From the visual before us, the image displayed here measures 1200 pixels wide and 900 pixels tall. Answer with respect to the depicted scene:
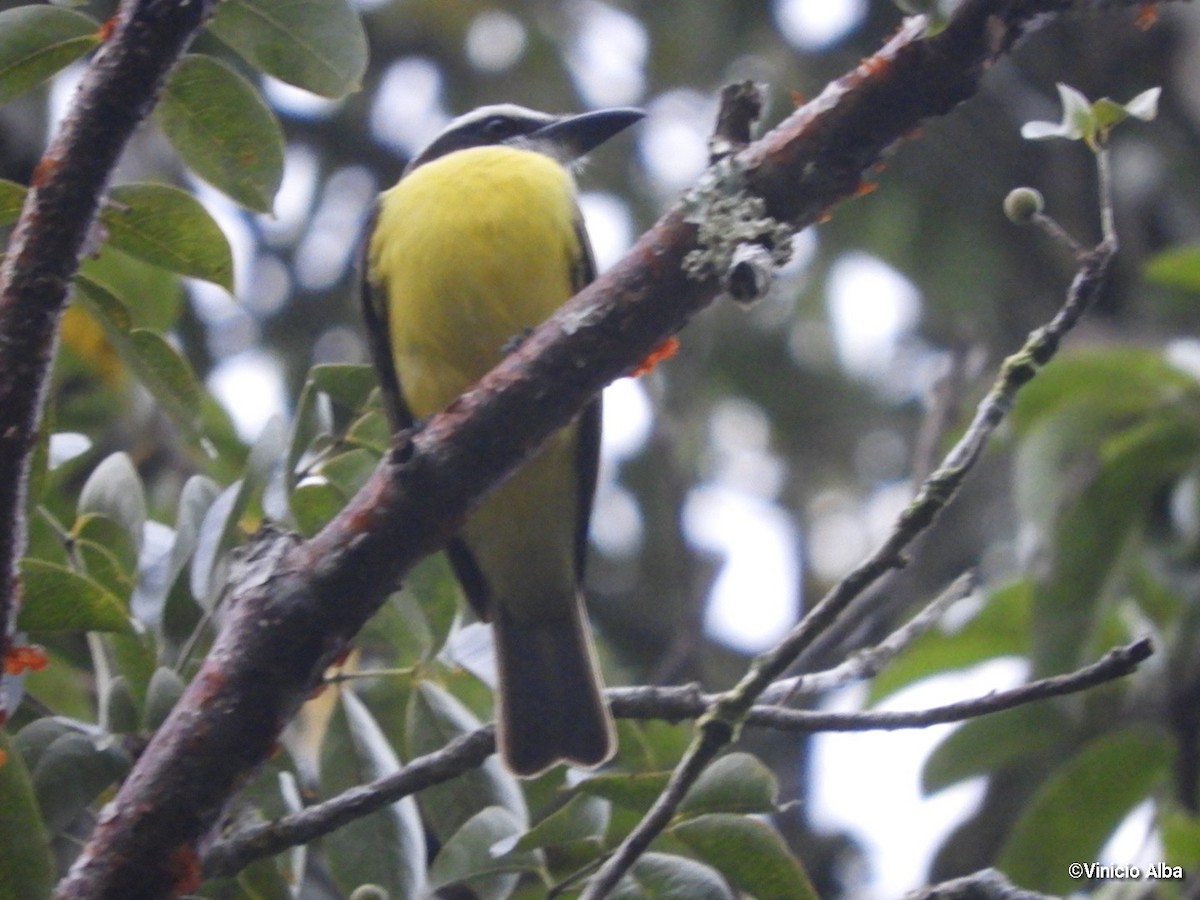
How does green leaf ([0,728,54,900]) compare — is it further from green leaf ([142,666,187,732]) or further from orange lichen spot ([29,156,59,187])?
orange lichen spot ([29,156,59,187])

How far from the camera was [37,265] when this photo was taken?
1.92 metres

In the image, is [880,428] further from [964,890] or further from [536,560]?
[964,890]

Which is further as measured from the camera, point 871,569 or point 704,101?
point 704,101

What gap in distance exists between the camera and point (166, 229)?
2.46 meters

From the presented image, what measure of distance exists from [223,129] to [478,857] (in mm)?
1119

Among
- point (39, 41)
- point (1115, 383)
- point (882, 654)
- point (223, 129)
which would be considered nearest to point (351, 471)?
point (223, 129)

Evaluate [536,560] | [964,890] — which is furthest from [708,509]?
[964,890]

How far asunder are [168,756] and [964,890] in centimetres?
98

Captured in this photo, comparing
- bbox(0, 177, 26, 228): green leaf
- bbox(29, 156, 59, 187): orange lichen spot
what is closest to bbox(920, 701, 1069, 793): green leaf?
bbox(0, 177, 26, 228): green leaf

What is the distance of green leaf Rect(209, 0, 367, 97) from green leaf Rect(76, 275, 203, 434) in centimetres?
45

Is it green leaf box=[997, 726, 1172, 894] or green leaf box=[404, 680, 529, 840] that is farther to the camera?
green leaf box=[997, 726, 1172, 894]

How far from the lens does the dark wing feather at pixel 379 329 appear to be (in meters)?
3.50

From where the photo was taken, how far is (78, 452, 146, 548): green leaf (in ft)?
8.87

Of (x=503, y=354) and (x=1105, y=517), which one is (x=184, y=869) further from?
(x=1105, y=517)
